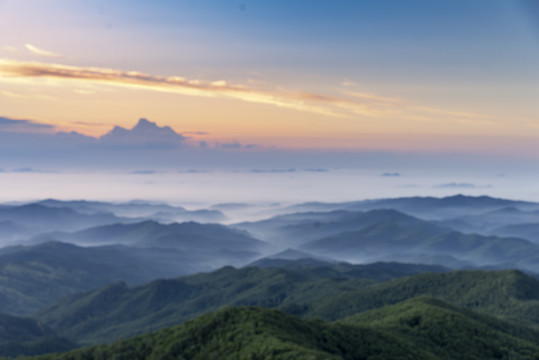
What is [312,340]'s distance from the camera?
241 ft

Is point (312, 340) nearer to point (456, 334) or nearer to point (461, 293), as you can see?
point (456, 334)

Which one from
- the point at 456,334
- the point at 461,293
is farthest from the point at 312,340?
the point at 461,293

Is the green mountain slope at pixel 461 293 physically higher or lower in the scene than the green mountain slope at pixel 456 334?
lower

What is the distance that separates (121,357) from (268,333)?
20.1 m

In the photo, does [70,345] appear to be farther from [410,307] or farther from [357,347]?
[357,347]

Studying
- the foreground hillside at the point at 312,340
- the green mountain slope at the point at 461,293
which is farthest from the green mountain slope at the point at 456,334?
the green mountain slope at the point at 461,293

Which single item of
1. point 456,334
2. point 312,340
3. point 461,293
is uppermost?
point 312,340

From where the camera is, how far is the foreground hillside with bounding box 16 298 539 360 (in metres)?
67.0

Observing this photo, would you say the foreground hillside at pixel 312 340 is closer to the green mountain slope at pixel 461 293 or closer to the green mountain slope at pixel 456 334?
the green mountain slope at pixel 456 334

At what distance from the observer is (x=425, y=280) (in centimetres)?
18288

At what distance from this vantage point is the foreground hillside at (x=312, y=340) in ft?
220

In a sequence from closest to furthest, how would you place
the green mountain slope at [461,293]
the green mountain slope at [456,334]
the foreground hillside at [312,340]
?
the foreground hillside at [312,340], the green mountain slope at [456,334], the green mountain slope at [461,293]

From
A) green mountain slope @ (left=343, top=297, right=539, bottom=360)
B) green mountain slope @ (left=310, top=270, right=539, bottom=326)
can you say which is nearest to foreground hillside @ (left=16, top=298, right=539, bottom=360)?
green mountain slope @ (left=343, top=297, right=539, bottom=360)

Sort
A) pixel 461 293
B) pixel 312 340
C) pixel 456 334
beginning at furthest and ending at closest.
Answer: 1. pixel 461 293
2. pixel 456 334
3. pixel 312 340
